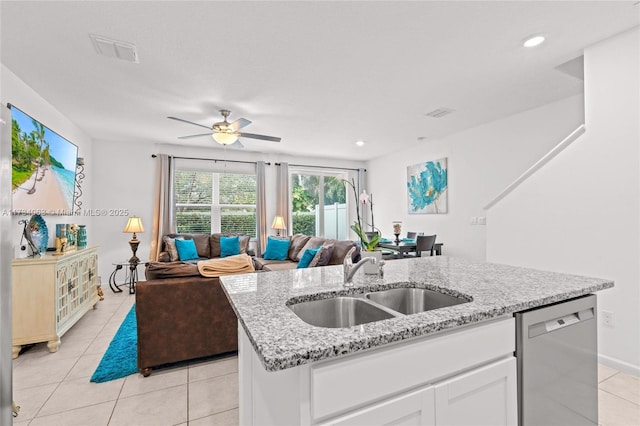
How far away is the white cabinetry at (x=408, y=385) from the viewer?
30.3 inches

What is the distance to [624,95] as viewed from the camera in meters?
2.25

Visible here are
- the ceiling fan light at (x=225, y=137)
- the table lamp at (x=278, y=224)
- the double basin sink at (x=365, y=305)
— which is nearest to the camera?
the double basin sink at (x=365, y=305)

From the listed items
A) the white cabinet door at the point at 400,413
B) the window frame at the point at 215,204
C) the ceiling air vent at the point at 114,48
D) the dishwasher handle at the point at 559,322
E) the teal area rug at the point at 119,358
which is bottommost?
the teal area rug at the point at 119,358

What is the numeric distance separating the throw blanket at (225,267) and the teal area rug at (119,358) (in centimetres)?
93

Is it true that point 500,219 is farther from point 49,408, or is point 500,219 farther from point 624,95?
point 49,408

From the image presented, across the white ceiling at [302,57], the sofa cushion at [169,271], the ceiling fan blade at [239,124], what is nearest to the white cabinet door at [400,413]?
the sofa cushion at [169,271]

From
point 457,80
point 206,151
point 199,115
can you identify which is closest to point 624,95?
point 457,80

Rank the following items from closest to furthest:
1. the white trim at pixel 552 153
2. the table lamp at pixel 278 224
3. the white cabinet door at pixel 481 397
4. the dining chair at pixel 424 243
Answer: the white cabinet door at pixel 481 397 < the white trim at pixel 552 153 < the dining chair at pixel 424 243 < the table lamp at pixel 278 224

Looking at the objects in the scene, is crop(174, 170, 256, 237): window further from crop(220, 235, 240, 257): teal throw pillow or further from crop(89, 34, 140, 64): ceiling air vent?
crop(89, 34, 140, 64): ceiling air vent

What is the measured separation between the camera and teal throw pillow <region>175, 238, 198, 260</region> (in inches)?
201

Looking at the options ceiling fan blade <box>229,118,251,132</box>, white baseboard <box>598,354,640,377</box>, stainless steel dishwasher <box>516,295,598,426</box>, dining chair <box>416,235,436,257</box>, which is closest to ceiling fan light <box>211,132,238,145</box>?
ceiling fan blade <box>229,118,251,132</box>

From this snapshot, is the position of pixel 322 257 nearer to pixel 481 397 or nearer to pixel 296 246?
pixel 296 246

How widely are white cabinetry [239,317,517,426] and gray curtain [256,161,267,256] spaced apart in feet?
16.7

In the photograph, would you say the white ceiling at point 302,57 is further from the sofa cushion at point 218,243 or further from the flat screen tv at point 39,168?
the sofa cushion at point 218,243
